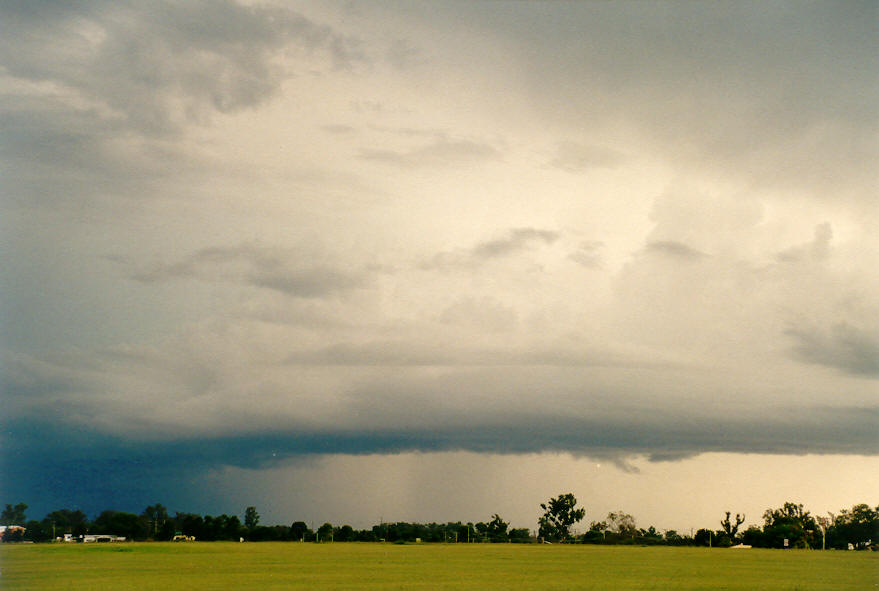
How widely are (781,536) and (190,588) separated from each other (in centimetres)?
15976

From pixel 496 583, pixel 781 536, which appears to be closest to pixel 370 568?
pixel 496 583

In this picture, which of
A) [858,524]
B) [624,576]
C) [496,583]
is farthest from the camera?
[858,524]

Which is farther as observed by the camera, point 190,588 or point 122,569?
point 122,569

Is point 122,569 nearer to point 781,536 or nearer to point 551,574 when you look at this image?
point 551,574

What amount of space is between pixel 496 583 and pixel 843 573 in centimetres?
3320

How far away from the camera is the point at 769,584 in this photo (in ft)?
178

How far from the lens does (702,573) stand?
64750 millimetres

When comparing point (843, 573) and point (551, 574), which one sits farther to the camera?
point (843, 573)

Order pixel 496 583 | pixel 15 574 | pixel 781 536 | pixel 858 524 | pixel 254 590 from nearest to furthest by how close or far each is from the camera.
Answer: pixel 254 590
pixel 496 583
pixel 15 574
pixel 781 536
pixel 858 524

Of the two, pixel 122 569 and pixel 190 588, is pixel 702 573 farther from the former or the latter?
pixel 122 569

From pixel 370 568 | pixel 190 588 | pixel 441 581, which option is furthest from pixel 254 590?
pixel 370 568

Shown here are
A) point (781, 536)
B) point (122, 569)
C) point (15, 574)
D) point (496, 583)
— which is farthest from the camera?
point (781, 536)

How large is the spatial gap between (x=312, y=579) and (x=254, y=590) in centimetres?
795

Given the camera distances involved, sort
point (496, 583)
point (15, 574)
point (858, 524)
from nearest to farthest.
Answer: point (496, 583) → point (15, 574) → point (858, 524)
